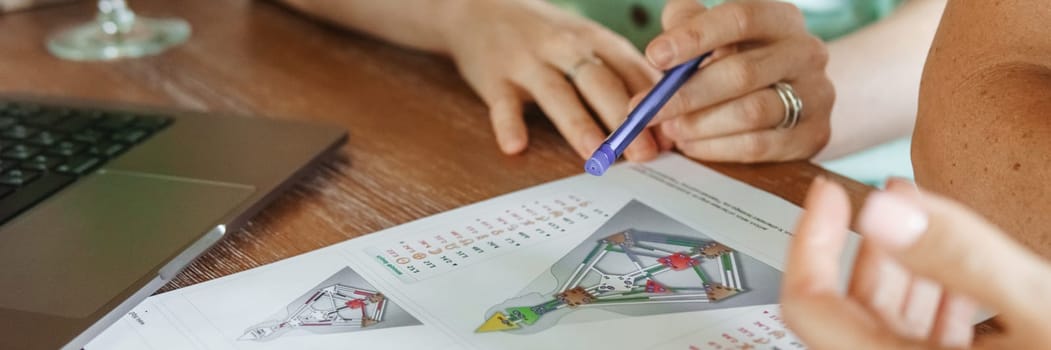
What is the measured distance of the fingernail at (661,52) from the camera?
1.96 ft

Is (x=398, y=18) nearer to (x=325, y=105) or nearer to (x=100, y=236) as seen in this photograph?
(x=325, y=105)

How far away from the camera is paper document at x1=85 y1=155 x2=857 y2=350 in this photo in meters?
0.42

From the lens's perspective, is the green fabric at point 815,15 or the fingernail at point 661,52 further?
the green fabric at point 815,15

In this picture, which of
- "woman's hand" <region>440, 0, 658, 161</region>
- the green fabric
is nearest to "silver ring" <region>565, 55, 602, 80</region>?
"woman's hand" <region>440, 0, 658, 161</region>

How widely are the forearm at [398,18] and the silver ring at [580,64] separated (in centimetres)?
18

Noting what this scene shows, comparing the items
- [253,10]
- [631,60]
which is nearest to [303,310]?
[631,60]

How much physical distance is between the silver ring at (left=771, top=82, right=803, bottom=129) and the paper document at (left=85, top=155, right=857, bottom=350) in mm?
81

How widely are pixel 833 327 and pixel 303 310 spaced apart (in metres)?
0.26

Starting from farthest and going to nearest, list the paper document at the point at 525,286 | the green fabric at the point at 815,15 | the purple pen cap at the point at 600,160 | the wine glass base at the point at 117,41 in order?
the green fabric at the point at 815,15
the wine glass base at the point at 117,41
the purple pen cap at the point at 600,160
the paper document at the point at 525,286

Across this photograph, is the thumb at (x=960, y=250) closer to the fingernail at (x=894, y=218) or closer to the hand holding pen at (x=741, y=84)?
the fingernail at (x=894, y=218)

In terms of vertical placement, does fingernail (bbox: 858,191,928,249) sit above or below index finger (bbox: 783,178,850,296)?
above

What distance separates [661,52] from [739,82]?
0.06 meters

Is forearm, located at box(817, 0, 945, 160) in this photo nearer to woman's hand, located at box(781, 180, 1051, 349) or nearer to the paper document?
the paper document

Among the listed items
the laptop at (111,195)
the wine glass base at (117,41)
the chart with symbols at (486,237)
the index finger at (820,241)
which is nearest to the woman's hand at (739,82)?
the chart with symbols at (486,237)
